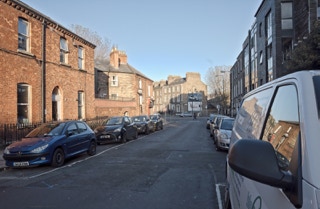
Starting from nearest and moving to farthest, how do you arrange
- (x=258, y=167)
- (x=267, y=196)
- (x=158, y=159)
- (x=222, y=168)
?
(x=258, y=167)
(x=267, y=196)
(x=222, y=168)
(x=158, y=159)

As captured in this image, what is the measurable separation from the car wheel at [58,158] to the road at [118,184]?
0.74 feet

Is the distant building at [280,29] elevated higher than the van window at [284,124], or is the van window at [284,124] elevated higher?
the distant building at [280,29]

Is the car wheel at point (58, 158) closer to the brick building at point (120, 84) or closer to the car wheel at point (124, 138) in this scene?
the car wheel at point (124, 138)

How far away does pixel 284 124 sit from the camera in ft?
6.88

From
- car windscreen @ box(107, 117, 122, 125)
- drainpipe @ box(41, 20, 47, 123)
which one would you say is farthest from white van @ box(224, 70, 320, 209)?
drainpipe @ box(41, 20, 47, 123)

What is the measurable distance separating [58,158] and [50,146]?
59cm

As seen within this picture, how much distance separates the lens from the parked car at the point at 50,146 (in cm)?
901

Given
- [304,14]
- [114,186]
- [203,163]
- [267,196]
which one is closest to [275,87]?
[267,196]

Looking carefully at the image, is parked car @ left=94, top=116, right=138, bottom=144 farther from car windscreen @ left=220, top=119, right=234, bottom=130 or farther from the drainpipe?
car windscreen @ left=220, top=119, right=234, bottom=130

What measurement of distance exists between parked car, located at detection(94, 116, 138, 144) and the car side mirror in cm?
1480

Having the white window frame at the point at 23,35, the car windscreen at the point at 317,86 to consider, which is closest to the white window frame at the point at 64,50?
the white window frame at the point at 23,35

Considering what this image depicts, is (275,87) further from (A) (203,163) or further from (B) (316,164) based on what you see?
(A) (203,163)

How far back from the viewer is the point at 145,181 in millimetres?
7371

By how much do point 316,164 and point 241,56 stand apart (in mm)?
44467
